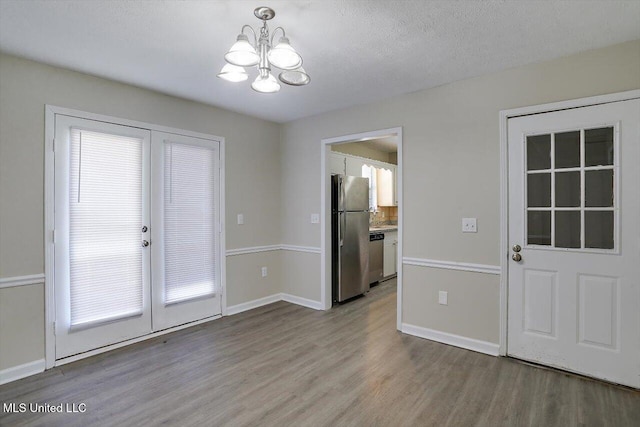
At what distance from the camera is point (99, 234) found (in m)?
2.91

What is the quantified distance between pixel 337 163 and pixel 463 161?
2.00 m

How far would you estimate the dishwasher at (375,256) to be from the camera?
5.10 m

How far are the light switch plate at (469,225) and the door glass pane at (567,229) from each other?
60cm

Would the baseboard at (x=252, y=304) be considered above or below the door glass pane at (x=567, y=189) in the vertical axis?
below

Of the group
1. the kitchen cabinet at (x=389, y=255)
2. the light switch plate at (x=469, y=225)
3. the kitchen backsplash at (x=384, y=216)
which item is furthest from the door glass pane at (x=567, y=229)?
the kitchen backsplash at (x=384, y=216)

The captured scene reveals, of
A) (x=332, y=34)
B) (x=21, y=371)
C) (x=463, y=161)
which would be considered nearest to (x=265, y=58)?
(x=332, y=34)

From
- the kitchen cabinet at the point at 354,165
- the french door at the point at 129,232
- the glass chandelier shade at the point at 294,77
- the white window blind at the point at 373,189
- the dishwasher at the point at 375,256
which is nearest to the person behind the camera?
the glass chandelier shade at the point at 294,77

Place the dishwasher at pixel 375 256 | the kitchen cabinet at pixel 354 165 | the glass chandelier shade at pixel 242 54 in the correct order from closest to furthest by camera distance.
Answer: the glass chandelier shade at pixel 242 54 → the kitchen cabinet at pixel 354 165 → the dishwasher at pixel 375 256

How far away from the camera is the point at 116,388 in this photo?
7.70 feet

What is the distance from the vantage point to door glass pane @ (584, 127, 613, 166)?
7.86 ft

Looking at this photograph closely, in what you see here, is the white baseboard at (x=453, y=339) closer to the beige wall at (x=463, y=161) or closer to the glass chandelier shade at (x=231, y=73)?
the beige wall at (x=463, y=161)

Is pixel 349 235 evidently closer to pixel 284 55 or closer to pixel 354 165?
pixel 354 165

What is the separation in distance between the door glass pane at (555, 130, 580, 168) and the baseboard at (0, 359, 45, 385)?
4407mm

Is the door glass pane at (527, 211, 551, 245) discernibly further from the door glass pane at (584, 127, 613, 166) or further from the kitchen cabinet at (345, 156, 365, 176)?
the kitchen cabinet at (345, 156, 365, 176)
